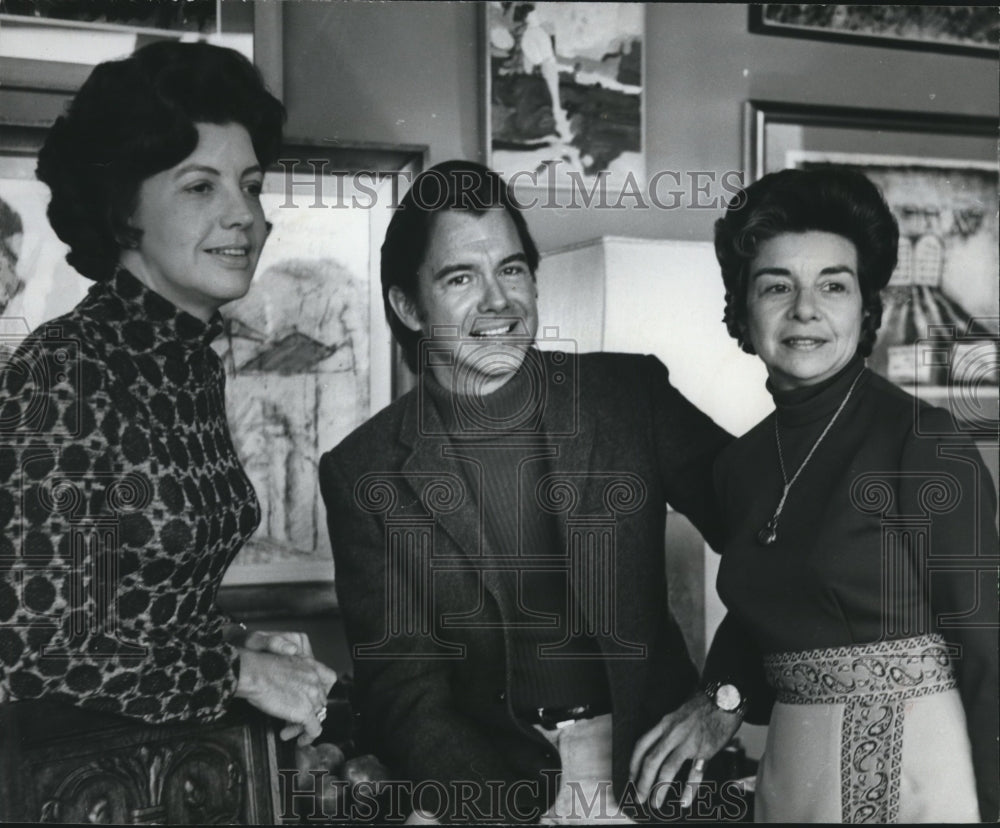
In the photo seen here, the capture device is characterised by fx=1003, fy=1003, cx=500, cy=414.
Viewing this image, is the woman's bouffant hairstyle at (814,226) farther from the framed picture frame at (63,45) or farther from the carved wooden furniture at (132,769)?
the carved wooden furniture at (132,769)

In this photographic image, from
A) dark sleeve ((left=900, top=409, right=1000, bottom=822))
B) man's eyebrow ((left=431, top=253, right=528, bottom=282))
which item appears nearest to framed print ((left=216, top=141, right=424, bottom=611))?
man's eyebrow ((left=431, top=253, right=528, bottom=282))

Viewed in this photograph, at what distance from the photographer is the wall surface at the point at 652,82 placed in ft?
4.50

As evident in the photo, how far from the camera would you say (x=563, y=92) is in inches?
55.7

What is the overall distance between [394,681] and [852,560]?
60 cm

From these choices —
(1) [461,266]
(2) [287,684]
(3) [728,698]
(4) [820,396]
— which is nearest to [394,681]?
(2) [287,684]

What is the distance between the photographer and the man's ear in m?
1.35

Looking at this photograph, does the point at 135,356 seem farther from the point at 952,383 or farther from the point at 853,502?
Result: the point at 952,383

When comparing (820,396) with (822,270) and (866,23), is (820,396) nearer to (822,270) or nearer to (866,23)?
(822,270)

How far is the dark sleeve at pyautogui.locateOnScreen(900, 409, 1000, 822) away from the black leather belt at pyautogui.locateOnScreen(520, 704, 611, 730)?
437mm

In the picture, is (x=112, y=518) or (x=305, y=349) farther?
(x=305, y=349)

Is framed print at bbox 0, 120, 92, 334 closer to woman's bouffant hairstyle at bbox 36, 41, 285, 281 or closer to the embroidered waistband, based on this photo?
woman's bouffant hairstyle at bbox 36, 41, 285, 281

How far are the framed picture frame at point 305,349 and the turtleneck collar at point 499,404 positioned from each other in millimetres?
85

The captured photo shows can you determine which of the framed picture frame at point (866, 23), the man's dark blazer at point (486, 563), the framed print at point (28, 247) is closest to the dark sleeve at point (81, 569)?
the framed print at point (28, 247)

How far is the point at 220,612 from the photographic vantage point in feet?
4.21
